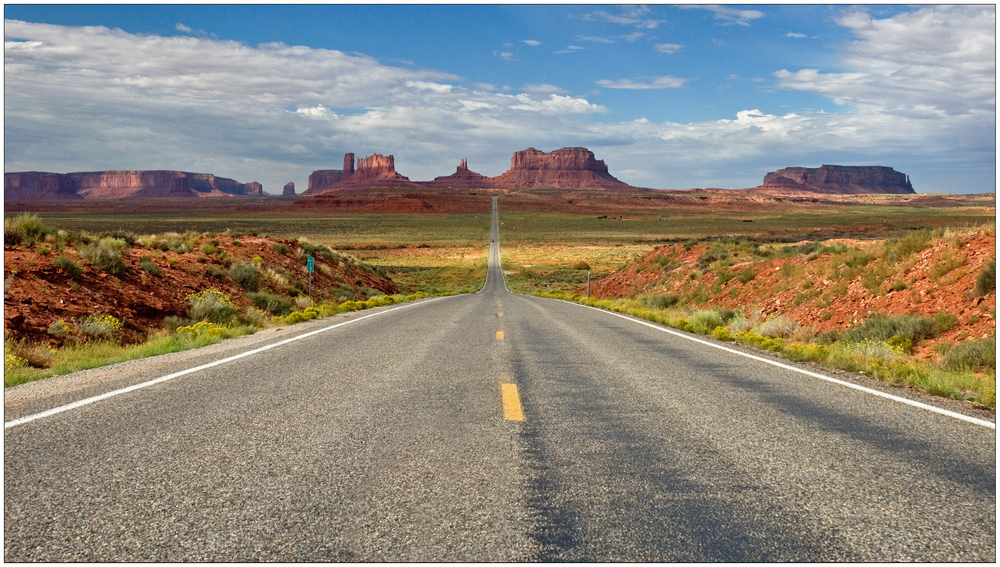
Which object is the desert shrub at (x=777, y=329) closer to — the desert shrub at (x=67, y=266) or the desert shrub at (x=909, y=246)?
the desert shrub at (x=909, y=246)

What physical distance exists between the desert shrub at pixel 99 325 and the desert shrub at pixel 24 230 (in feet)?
15.0

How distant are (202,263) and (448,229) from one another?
4280 inches

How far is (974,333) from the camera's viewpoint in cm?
1070

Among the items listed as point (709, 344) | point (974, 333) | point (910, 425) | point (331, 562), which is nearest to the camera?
point (331, 562)

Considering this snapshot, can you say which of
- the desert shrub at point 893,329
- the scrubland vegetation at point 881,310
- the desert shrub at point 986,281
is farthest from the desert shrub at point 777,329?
the desert shrub at point 986,281

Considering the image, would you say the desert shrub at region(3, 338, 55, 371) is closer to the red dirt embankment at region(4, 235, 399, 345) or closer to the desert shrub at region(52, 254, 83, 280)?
the red dirt embankment at region(4, 235, 399, 345)

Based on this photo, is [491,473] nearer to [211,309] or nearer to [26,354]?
[26,354]

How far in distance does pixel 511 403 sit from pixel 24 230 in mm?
16333

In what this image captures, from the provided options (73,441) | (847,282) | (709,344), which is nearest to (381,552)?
(73,441)

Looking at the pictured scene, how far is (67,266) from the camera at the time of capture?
47.3 ft

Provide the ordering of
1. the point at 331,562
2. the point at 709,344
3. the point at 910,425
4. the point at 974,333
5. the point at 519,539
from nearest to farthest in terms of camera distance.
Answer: the point at 331,562 < the point at 519,539 < the point at 910,425 < the point at 974,333 < the point at 709,344

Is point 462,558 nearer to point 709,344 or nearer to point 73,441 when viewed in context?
point 73,441

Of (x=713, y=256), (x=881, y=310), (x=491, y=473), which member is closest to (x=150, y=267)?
(x=491, y=473)

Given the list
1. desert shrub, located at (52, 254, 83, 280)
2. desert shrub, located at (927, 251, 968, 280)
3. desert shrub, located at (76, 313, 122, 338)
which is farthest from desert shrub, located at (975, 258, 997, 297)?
desert shrub, located at (52, 254, 83, 280)
